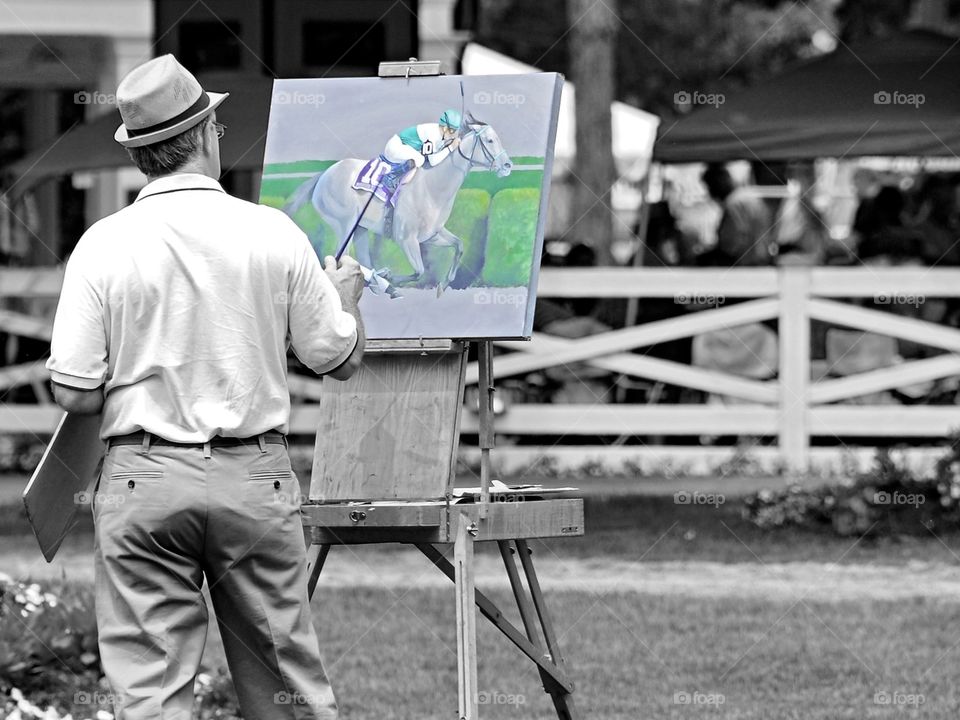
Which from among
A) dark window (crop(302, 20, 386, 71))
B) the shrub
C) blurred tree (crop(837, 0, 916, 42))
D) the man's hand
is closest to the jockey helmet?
the man's hand

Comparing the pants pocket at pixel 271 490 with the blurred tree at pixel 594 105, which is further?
the blurred tree at pixel 594 105

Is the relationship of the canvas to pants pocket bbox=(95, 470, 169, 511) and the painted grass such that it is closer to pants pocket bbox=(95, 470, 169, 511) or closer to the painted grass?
the painted grass

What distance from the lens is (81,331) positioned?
423 centimetres

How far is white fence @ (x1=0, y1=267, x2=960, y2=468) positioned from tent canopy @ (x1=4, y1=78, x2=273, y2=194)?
6.86 ft

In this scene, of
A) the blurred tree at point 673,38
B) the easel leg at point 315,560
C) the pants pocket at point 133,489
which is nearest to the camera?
the pants pocket at point 133,489

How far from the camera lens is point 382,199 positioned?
19.0 ft

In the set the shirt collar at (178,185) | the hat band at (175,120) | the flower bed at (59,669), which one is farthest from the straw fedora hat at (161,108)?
the flower bed at (59,669)

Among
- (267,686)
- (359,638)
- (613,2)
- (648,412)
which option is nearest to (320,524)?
(267,686)

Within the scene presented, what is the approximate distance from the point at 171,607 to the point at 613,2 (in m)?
12.5

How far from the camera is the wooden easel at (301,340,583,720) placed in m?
5.27

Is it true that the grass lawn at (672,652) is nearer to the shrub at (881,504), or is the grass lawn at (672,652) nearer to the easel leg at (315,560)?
the shrub at (881,504)

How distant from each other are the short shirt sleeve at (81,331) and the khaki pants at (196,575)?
0.66 feet

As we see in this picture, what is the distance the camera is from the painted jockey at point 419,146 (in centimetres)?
582

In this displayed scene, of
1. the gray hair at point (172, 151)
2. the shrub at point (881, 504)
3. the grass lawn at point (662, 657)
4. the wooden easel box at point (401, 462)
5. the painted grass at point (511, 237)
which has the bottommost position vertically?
the shrub at point (881, 504)
